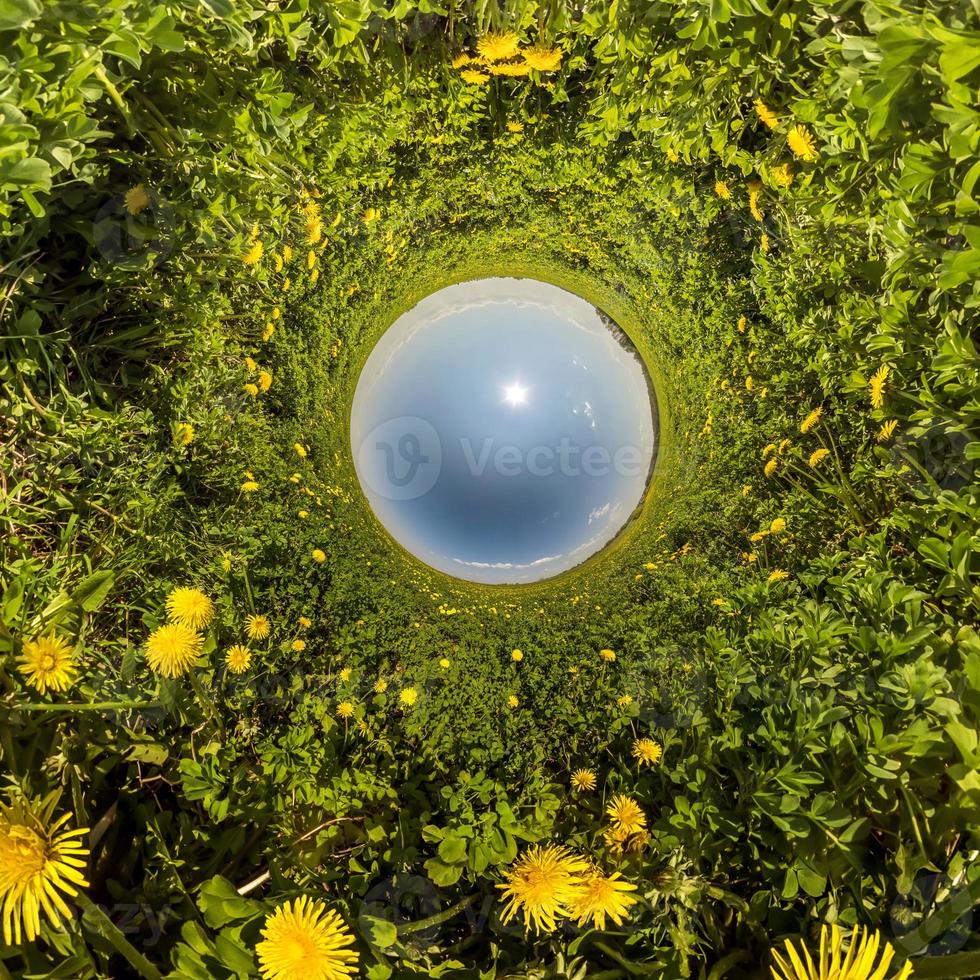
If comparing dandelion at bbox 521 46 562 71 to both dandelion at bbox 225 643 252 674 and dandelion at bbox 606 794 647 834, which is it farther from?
dandelion at bbox 606 794 647 834

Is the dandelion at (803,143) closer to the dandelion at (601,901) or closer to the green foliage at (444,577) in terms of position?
the green foliage at (444,577)

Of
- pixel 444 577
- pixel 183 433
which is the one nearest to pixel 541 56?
pixel 183 433

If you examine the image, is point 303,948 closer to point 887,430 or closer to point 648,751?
point 648,751

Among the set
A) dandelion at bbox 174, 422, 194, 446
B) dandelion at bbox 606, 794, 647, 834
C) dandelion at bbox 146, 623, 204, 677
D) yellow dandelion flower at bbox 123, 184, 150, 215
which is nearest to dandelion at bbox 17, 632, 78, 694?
dandelion at bbox 146, 623, 204, 677

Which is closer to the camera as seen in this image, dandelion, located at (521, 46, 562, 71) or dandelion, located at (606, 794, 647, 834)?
dandelion, located at (606, 794, 647, 834)

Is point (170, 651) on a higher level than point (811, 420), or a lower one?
lower

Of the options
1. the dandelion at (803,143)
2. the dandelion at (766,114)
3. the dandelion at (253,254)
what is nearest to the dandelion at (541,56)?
the dandelion at (766,114)

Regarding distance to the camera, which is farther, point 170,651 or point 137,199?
point 170,651
